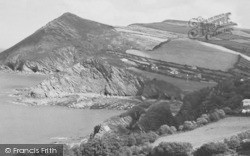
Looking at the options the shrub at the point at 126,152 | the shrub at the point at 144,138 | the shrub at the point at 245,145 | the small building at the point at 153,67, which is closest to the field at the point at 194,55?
the small building at the point at 153,67

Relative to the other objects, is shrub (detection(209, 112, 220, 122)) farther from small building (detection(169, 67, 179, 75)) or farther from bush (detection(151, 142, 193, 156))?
small building (detection(169, 67, 179, 75))

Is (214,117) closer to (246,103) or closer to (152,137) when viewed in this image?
(246,103)

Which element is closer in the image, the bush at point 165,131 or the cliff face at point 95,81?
the bush at point 165,131

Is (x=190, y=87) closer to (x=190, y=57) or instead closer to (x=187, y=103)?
(x=190, y=57)

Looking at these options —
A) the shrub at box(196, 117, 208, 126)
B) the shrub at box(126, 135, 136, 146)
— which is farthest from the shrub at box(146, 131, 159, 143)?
the shrub at box(196, 117, 208, 126)

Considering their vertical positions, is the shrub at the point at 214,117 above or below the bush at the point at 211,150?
below

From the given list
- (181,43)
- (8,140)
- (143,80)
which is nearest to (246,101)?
(8,140)

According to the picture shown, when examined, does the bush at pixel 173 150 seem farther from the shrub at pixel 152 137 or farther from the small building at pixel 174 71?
the small building at pixel 174 71
